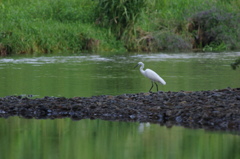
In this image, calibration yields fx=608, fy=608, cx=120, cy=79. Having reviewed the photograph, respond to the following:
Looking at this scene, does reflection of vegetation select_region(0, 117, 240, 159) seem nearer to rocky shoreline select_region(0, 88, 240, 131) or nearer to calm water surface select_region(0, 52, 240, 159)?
calm water surface select_region(0, 52, 240, 159)

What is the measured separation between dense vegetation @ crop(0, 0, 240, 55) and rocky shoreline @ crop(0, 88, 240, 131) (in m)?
16.9

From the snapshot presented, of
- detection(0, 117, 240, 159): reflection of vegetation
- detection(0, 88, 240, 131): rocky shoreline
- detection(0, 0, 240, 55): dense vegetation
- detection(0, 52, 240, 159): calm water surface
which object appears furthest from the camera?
detection(0, 0, 240, 55): dense vegetation

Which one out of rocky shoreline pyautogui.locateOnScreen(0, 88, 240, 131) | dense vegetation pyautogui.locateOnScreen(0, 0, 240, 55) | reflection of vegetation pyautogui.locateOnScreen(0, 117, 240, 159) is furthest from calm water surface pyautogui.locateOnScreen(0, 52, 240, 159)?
dense vegetation pyautogui.locateOnScreen(0, 0, 240, 55)

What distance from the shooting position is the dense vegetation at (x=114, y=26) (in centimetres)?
3094

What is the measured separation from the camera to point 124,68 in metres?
24.0

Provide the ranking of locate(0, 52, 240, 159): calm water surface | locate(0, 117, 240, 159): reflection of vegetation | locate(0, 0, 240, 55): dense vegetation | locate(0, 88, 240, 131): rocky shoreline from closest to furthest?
locate(0, 117, 240, 159): reflection of vegetation, locate(0, 52, 240, 159): calm water surface, locate(0, 88, 240, 131): rocky shoreline, locate(0, 0, 240, 55): dense vegetation

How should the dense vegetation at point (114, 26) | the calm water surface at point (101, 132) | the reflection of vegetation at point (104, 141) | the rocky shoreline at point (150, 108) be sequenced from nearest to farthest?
the reflection of vegetation at point (104, 141) < the calm water surface at point (101, 132) < the rocky shoreline at point (150, 108) < the dense vegetation at point (114, 26)

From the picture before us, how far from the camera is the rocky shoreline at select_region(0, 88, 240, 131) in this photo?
1131 centimetres

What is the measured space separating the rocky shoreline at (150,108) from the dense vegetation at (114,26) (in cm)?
1688

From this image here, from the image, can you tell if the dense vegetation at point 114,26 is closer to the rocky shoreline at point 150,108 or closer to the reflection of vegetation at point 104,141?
the rocky shoreline at point 150,108

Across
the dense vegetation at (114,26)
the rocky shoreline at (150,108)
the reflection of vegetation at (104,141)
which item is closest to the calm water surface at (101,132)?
the reflection of vegetation at (104,141)

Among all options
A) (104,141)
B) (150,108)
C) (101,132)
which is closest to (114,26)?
(150,108)

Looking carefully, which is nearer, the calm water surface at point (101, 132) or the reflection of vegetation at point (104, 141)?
the reflection of vegetation at point (104, 141)

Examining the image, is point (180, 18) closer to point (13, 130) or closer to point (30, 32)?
point (30, 32)
